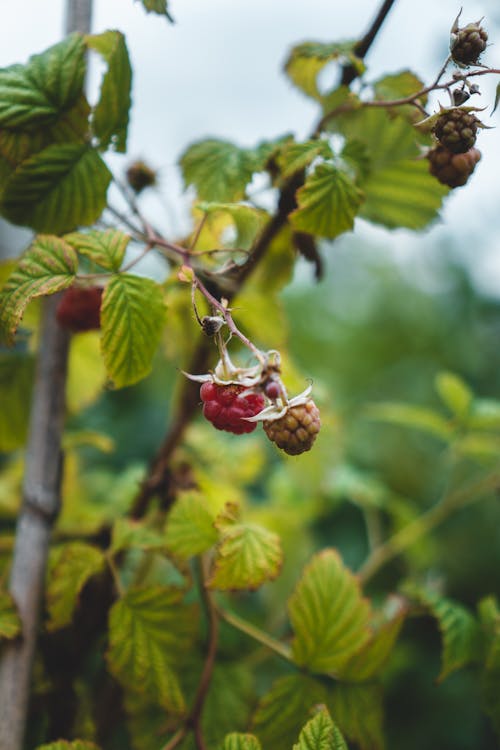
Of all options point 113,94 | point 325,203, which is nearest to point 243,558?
point 325,203

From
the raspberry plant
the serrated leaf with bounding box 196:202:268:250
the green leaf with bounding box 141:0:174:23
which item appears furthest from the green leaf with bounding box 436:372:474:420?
the green leaf with bounding box 141:0:174:23

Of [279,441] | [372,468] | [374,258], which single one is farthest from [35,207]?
[374,258]

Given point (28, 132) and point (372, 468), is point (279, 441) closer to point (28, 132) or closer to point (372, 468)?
point (28, 132)

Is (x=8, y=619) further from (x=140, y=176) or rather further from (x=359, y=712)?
(x=140, y=176)

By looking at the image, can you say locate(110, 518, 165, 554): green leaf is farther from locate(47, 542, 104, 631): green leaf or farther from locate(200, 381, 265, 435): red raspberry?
locate(200, 381, 265, 435): red raspberry

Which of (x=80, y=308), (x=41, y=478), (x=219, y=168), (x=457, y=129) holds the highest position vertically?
(x=457, y=129)
